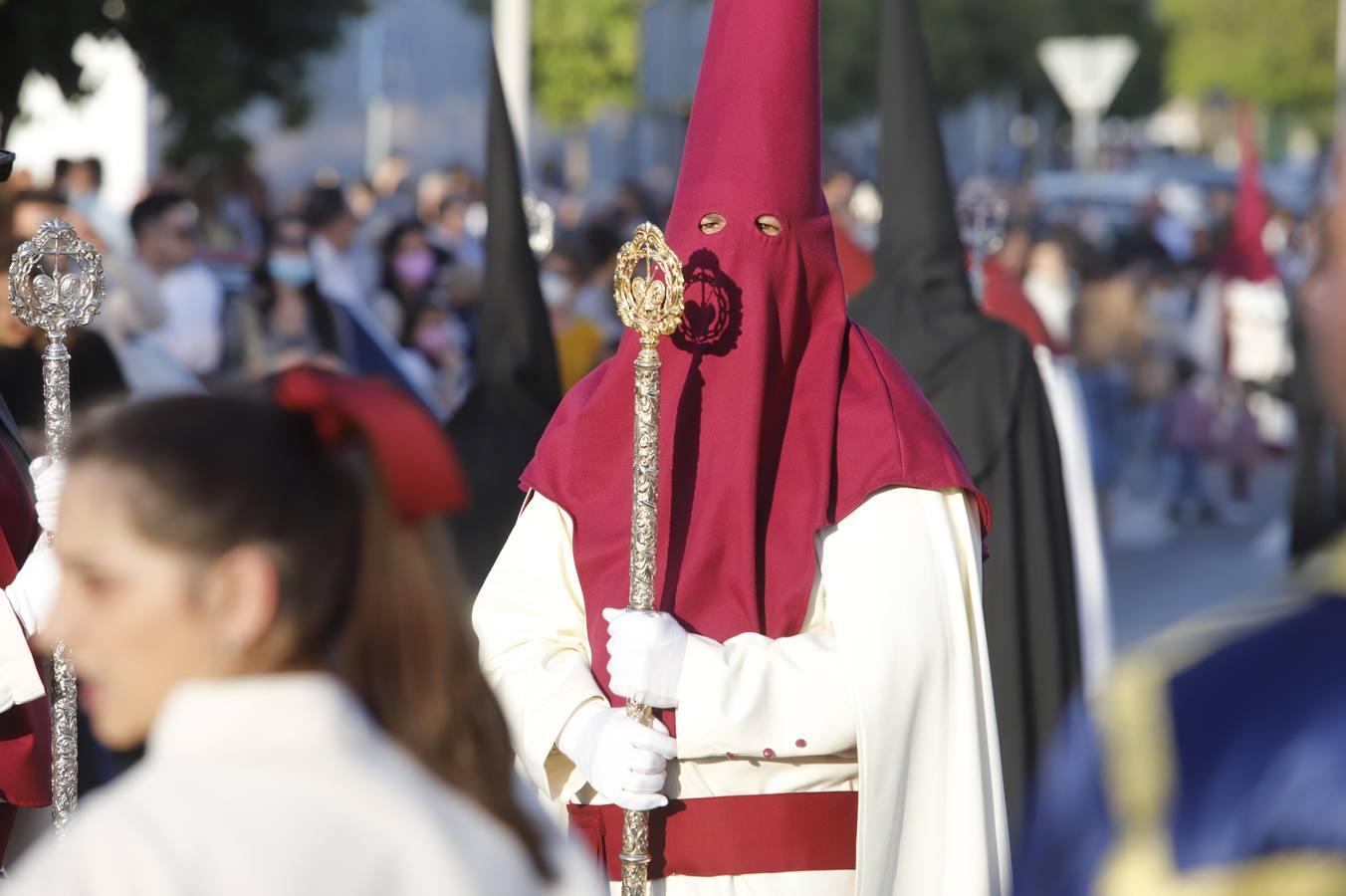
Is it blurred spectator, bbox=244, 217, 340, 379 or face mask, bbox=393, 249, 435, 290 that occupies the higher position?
face mask, bbox=393, 249, 435, 290

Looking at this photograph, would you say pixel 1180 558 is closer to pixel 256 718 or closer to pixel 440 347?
pixel 440 347

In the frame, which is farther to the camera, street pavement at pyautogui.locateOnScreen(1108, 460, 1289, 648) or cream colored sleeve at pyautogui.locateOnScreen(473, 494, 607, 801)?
street pavement at pyautogui.locateOnScreen(1108, 460, 1289, 648)

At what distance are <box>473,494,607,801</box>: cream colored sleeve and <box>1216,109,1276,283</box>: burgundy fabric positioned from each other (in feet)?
40.0

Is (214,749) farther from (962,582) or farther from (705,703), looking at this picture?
(962,582)

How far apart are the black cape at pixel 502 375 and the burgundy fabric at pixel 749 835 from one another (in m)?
1.95

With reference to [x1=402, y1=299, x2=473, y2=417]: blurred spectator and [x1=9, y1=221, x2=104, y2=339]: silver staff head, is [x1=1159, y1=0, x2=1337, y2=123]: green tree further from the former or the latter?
[x1=9, y1=221, x2=104, y2=339]: silver staff head

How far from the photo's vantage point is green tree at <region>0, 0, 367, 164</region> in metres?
12.1

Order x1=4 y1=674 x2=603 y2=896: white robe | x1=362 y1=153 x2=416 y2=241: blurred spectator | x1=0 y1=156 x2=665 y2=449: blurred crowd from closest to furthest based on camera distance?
1. x1=4 y1=674 x2=603 y2=896: white robe
2. x1=0 y1=156 x2=665 y2=449: blurred crowd
3. x1=362 y1=153 x2=416 y2=241: blurred spectator

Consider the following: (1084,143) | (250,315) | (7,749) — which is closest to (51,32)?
(250,315)

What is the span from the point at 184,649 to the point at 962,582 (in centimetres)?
189

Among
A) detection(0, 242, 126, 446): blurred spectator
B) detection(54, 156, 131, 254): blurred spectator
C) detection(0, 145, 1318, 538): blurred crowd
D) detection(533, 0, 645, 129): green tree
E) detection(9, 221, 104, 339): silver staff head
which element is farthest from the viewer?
detection(533, 0, 645, 129): green tree

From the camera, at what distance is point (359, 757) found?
5.87ft

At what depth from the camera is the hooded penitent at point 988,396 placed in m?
5.50

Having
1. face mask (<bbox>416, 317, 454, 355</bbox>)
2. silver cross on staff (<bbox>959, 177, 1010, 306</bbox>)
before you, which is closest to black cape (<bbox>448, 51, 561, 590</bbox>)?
silver cross on staff (<bbox>959, 177, 1010, 306</bbox>)
